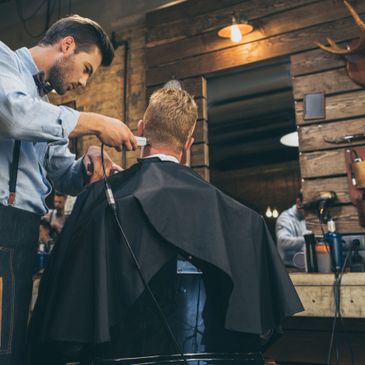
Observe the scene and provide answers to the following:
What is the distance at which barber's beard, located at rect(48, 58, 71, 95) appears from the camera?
167cm

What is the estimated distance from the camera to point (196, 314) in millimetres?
1272

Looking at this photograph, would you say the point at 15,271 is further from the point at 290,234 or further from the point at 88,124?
the point at 290,234

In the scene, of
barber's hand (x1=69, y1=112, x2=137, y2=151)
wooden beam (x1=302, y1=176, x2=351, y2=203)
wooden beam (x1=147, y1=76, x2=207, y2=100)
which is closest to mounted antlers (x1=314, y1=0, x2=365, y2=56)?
wooden beam (x1=302, y1=176, x2=351, y2=203)

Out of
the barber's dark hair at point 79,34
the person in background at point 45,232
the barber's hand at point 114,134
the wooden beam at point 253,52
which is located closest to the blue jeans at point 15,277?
the barber's hand at point 114,134

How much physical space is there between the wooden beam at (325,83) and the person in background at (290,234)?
2.79 feet

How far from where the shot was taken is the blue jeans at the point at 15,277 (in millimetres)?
1325

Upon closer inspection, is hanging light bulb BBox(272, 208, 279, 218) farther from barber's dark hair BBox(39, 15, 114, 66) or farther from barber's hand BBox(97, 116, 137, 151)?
barber's hand BBox(97, 116, 137, 151)

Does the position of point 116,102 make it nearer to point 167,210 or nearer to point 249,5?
point 249,5

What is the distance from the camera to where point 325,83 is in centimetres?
341

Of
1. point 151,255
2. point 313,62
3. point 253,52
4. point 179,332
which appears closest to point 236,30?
point 253,52

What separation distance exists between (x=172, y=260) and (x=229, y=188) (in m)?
8.46

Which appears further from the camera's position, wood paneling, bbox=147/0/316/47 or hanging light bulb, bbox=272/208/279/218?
hanging light bulb, bbox=272/208/279/218

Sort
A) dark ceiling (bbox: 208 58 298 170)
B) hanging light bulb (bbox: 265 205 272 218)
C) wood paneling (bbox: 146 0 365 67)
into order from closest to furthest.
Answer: wood paneling (bbox: 146 0 365 67) < dark ceiling (bbox: 208 58 298 170) < hanging light bulb (bbox: 265 205 272 218)

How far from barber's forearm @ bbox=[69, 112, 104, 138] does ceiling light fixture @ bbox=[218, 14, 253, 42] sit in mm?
2537
